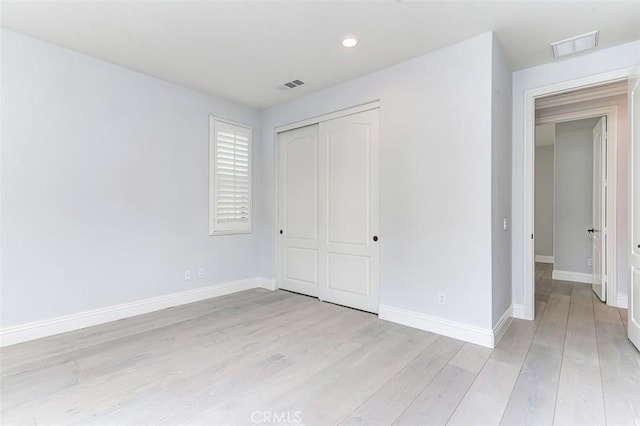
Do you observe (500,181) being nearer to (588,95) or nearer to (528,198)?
(528,198)

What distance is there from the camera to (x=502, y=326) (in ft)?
9.72

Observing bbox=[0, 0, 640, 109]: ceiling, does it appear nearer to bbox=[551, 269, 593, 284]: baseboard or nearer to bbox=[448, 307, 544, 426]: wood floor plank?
bbox=[448, 307, 544, 426]: wood floor plank

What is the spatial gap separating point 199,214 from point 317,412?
306 centimetres

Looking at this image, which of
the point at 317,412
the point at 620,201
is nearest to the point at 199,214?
the point at 317,412

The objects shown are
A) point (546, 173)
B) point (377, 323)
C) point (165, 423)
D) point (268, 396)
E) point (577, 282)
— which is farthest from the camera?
point (546, 173)

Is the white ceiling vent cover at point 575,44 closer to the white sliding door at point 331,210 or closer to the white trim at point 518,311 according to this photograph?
the white sliding door at point 331,210

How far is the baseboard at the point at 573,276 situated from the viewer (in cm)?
513

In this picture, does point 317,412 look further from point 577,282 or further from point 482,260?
point 577,282

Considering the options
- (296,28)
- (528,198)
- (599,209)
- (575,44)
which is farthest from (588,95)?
(296,28)

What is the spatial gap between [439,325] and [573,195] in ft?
14.4

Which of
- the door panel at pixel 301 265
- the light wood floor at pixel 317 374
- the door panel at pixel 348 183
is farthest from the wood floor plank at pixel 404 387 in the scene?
the door panel at pixel 301 265

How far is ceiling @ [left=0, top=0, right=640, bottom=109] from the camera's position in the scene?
2.37 metres

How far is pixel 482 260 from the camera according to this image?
108 inches

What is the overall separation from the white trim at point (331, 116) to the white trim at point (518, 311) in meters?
2.73
